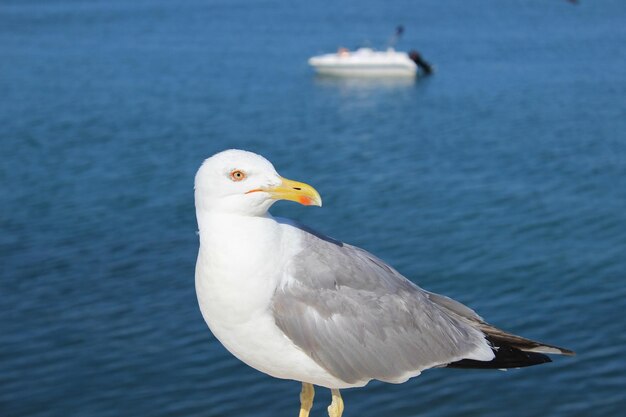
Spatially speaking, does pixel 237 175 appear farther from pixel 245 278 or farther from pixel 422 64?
pixel 422 64

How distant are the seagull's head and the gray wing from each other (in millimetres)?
517

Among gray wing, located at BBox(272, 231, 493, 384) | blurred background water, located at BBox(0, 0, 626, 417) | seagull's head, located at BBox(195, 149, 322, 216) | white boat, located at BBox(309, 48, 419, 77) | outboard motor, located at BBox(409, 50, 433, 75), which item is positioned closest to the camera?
seagull's head, located at BBox(195, 149, 322, 216)

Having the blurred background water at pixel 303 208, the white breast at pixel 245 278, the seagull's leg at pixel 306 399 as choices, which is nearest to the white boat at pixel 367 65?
the blurred background water at pixel 303 208

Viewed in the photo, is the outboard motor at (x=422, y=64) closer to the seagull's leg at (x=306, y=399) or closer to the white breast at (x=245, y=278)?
the seagull's leg at (x=306, y=399)

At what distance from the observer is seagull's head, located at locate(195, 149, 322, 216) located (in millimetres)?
6391

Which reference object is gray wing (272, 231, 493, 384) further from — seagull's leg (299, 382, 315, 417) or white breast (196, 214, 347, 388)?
seagull's leg (299, 382, 315, 417)

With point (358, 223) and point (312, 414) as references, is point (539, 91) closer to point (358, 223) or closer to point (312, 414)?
point (358, 223)

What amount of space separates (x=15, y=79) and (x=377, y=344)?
36.7 m

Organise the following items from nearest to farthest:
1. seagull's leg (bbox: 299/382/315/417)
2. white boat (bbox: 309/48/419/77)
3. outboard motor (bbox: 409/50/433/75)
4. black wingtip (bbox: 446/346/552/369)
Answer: black wingtip (bbox: 446/346/552/369), seagull's leg (bbox: 299/382/315/417), outboard motor (bbox: 409/50/433/75), white boat (bbox: 309/48/419/77)

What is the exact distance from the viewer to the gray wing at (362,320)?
678cm

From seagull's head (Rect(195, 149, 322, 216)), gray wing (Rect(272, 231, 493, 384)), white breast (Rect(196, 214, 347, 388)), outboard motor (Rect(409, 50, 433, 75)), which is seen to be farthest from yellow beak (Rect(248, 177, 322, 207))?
outboard motor (Rect(409, 50, 433, 75))

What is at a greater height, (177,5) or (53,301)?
(53,301)

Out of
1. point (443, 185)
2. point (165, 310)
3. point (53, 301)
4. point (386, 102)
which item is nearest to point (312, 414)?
point (165, 310)

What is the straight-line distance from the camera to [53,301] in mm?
18172
